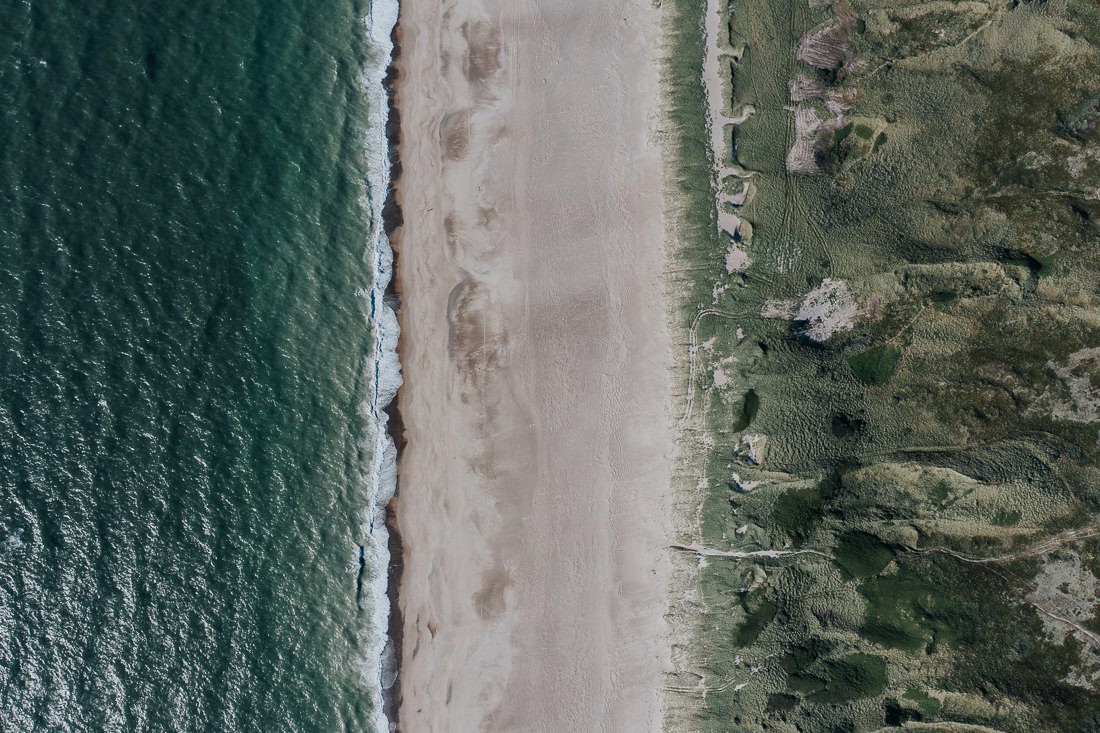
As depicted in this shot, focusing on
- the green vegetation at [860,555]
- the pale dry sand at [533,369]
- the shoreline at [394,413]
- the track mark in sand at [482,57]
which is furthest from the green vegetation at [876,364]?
the track mark in sand at [482,57]

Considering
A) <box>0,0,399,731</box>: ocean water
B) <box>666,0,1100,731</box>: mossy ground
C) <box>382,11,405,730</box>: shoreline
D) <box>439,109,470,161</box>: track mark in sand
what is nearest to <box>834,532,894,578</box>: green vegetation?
<box>666,0,1100,731</box>: mossy ground

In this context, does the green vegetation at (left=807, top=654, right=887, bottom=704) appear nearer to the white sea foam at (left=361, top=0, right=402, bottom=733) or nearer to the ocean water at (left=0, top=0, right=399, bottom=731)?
the white sea foam at (left=361, top=0, right=402, bottom=733)

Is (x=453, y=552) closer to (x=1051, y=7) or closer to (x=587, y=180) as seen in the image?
(x=587, y=180)

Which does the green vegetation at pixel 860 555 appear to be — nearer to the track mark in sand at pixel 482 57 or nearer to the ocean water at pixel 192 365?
the ocean water at pixel 192 365

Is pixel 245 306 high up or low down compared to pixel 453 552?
up

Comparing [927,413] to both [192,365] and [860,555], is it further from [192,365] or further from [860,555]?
[192,365]

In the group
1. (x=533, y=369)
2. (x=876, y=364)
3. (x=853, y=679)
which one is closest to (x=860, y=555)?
(x=853, y=679)

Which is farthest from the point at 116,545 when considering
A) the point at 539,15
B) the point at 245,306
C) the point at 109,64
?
the point at 539,15
